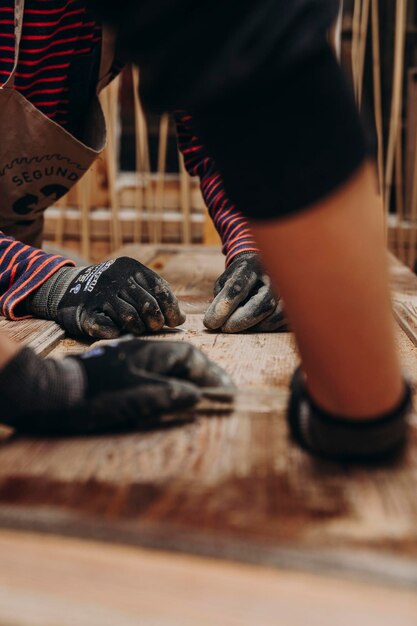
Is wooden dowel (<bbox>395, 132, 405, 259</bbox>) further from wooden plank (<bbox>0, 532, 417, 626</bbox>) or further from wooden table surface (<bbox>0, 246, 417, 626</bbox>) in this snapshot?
wooden plank (<bbox>0, 532, 417, 626</bbox>)

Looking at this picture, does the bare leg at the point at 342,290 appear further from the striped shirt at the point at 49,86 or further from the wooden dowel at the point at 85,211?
the wooden dowel at the point at 85,211

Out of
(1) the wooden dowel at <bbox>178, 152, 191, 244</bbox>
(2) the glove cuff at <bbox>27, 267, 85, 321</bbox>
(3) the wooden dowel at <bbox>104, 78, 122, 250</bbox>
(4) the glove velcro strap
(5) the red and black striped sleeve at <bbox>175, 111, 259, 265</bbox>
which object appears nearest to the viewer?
(4) the glove velcro strap

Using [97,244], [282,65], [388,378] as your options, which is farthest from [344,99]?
[97,244]

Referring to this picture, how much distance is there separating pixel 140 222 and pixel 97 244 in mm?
254

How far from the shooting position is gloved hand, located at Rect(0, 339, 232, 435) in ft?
1.96

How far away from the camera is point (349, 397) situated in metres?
→ 0.51

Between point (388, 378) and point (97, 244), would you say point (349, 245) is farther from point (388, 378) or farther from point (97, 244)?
point (97, 244)

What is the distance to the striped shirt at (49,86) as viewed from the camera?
1.11 m

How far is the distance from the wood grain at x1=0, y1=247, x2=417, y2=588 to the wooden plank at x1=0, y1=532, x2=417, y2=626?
0.04 ft

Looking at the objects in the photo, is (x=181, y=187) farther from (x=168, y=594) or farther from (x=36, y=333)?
(x=168, y=594)

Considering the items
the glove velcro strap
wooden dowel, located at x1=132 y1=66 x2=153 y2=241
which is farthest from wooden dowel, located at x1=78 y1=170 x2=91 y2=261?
the glove velcro strap

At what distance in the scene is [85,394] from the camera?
1.98ft

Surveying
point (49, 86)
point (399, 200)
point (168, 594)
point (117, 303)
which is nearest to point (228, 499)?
point (168, 594)

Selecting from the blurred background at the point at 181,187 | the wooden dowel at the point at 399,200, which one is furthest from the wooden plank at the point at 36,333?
the wooden dowel at the point at 399,200
